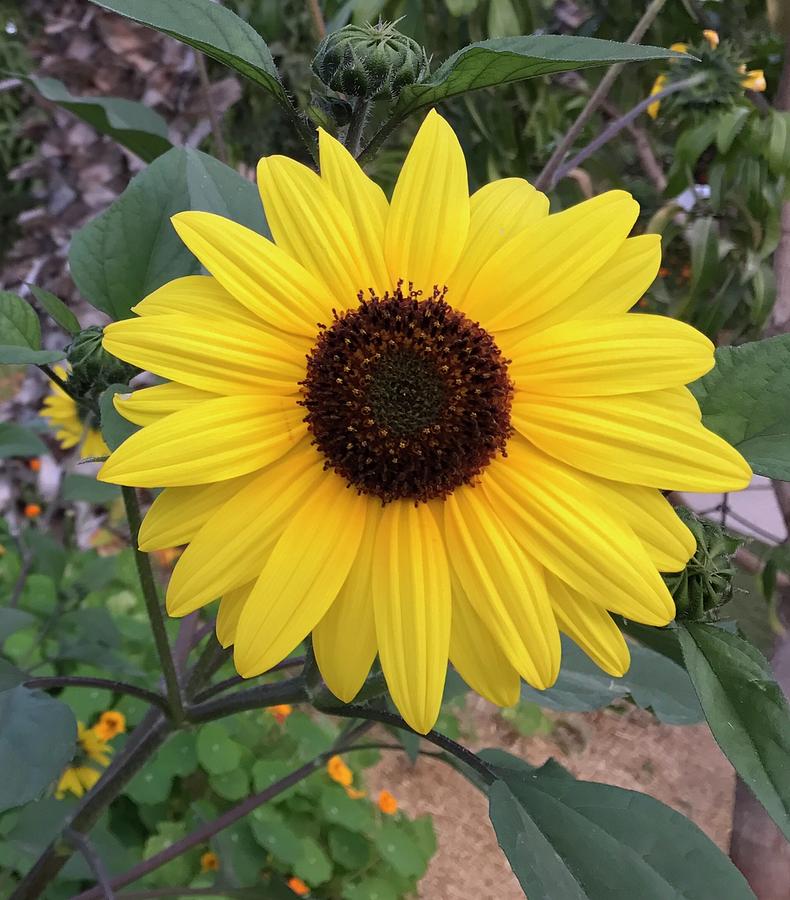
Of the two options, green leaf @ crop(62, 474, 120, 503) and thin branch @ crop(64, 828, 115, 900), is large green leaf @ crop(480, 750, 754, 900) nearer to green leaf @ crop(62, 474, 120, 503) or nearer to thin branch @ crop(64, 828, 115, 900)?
thin branch @ crop(64, 828, 115, 900)

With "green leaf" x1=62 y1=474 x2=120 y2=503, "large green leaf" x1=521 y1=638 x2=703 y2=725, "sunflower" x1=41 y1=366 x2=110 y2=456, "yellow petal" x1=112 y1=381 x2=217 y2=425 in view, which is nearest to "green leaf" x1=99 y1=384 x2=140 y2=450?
"yellow petal" x1=112 y1=381 x2=217 y2=425

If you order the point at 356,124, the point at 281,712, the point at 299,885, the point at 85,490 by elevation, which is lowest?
the point at 299,885

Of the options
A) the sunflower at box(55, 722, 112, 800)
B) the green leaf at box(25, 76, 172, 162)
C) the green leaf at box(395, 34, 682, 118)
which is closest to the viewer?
the green leaf at box(395, 34, 682, 118)

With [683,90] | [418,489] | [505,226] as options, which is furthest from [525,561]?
[683,90]

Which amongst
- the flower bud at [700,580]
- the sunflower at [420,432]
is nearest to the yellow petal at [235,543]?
the sunflower at [420,432]

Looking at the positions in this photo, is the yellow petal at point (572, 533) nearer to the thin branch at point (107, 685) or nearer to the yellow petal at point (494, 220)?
the yellow petal at point (494, 220)

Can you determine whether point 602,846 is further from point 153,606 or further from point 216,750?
point 216,750

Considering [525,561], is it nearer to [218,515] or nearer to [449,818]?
[218,515]


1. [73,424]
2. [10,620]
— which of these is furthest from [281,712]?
[10,620]
